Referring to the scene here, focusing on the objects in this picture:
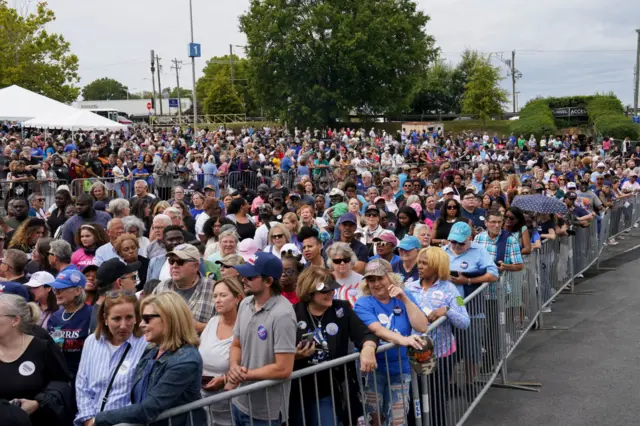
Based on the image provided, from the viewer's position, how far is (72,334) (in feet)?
17.3

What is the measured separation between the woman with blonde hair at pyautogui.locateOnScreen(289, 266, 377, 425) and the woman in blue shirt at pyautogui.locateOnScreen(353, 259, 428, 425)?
24 centimetres

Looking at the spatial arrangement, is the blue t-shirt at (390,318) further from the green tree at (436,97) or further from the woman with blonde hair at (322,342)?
the green tree at (436,97)

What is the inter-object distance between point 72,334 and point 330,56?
5459 cm

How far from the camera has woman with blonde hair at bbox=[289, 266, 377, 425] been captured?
4770 millimetres

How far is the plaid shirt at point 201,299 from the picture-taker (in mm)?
5824

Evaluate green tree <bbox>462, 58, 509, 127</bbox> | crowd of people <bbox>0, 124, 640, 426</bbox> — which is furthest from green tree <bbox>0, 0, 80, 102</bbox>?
crowd of people <bbox>0, 124, 640, 426</bbox>

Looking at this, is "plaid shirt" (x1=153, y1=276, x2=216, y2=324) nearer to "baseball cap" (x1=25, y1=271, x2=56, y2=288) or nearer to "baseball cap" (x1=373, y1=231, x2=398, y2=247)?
"baseball cap" (x1=25, y1=271, x2=56, y2=288)

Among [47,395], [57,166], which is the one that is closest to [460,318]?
[47,395]

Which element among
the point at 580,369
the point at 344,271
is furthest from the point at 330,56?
the point at 344,271

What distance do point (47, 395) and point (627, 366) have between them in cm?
676

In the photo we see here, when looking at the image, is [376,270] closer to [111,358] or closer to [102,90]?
[111,358]

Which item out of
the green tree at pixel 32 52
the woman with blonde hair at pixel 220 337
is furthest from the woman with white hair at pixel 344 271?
the green tree at pixel 32 52

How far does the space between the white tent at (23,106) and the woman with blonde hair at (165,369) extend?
2647 cm

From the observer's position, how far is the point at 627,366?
8539 mm
